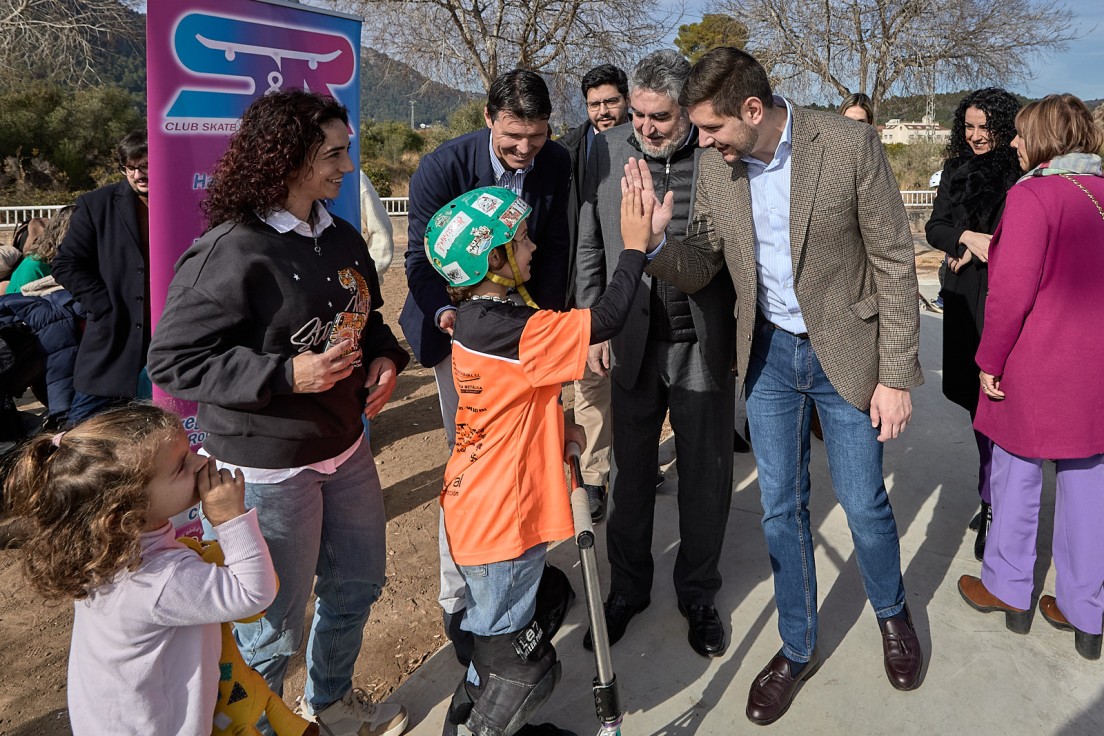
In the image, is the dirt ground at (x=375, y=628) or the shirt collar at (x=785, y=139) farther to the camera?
the dirt ground at (x=375, y=628)

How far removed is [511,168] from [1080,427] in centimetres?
230

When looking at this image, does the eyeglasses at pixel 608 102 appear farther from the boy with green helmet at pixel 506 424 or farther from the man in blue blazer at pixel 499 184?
the boy with green helmet at pixel 506 424

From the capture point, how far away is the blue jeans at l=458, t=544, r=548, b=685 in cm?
236

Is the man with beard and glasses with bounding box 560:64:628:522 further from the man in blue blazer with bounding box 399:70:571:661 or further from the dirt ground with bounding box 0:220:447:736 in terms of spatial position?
the dirt ground with bounding box 0:220:447:736

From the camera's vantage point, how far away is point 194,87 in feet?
12.0

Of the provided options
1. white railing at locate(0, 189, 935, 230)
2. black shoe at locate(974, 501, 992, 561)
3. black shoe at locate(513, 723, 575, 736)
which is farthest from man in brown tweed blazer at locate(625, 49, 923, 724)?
white railing at locate(0, 189, 935, 230)

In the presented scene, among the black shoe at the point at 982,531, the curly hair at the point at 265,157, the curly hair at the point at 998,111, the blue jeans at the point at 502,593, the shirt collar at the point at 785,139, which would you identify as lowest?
the black shoe at the point at 982,531

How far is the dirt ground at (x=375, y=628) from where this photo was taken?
3.13m

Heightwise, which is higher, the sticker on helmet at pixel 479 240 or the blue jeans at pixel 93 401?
the sticker on helmet at pixel 479 240

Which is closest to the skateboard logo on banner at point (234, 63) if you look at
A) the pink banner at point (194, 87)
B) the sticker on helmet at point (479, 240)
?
the pink banner at point (194, 87)

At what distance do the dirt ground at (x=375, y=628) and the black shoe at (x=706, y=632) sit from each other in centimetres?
98

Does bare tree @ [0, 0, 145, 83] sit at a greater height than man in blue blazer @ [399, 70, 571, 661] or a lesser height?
greater

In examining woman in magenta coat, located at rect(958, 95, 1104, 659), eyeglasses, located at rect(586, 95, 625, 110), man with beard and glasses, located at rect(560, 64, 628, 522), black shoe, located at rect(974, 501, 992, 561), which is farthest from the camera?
eyeglasses, located at rect(586, 95, 625, 110)

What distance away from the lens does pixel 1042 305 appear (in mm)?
2938
